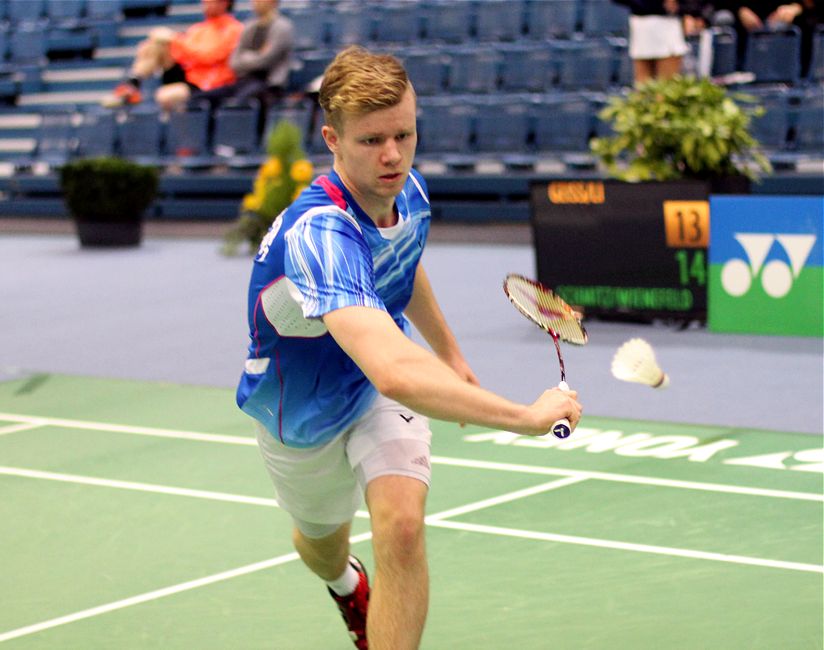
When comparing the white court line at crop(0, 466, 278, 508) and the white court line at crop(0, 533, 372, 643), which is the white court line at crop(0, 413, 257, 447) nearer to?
the white court line at crop(0, 466, 278, 508)

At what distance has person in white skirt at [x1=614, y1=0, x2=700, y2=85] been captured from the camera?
42.3ft

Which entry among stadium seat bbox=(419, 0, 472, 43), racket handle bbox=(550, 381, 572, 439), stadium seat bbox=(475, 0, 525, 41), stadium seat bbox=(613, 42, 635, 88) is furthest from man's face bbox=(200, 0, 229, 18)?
racket handle bbox=(550, 381, 572, 439)

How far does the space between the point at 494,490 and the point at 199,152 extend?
13.1 m

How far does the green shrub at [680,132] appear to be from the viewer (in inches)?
394

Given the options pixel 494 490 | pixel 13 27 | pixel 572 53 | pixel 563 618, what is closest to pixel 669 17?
pixel 572 53

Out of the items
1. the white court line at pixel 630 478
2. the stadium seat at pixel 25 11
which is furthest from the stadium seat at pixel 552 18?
the white court line at pixel 630 478

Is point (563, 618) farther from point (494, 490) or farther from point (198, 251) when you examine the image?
point (198, 251)

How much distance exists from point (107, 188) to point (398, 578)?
45.3 ft

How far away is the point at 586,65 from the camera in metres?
16.4

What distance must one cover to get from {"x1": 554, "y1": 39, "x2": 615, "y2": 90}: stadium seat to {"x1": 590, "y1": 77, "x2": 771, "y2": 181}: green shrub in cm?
589

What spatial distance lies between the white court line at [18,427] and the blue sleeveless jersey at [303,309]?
405 cm

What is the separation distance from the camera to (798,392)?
7.87m

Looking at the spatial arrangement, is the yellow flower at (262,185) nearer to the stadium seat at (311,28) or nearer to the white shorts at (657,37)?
the white shorts at (657,37)

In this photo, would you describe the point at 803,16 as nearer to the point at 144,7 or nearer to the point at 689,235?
the point at 689,235
